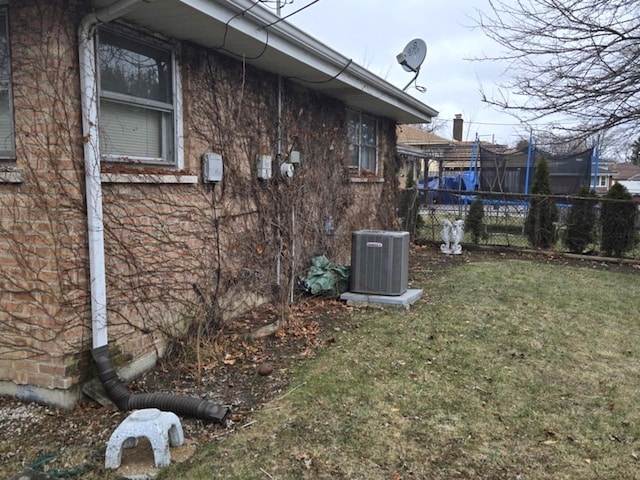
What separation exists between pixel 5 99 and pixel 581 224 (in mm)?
10142

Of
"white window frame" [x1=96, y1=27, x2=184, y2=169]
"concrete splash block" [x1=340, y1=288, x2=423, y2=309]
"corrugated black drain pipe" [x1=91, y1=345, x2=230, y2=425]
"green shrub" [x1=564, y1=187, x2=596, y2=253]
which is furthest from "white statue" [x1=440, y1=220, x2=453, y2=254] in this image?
"corrugated black drain pipe" [x1=91, y1=345, x2=230, y2=425]

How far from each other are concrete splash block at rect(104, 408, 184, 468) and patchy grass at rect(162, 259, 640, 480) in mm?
106

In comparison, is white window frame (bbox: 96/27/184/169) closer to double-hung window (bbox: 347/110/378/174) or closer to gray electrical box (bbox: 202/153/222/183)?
gray electrical box (bbox: 202/153/222/183)

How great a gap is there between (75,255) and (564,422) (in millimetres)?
3429

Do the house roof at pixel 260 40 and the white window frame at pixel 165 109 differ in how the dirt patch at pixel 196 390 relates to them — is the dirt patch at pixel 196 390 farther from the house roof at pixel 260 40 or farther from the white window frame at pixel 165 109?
the house roof at pixel 260 40

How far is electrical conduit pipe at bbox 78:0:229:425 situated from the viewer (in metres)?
3.17

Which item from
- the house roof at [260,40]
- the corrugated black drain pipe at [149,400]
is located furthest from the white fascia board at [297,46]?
the corrugated black drain pipe at [149,400]

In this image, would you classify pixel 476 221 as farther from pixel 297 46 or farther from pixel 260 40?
pixel 260 40

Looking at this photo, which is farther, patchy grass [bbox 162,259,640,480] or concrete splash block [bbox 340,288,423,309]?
concrete splash block [bbox 340,288,423,309]

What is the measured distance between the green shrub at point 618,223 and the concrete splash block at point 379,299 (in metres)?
5.77

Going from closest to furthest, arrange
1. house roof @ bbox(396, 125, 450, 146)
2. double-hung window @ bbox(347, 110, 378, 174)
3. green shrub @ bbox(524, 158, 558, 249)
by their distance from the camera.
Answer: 1. double-hung window @ bbox(347, 110, 378, 174)
2. green shrub @ bbox(524, 158, 558, 249)
3. house roof @ bbox(396, 125, 450, 146)

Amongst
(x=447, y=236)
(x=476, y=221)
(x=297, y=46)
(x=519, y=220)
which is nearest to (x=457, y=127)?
(x=519, y=220)

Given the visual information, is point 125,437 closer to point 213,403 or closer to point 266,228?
point 213,403

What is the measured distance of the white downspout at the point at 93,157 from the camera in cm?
320
